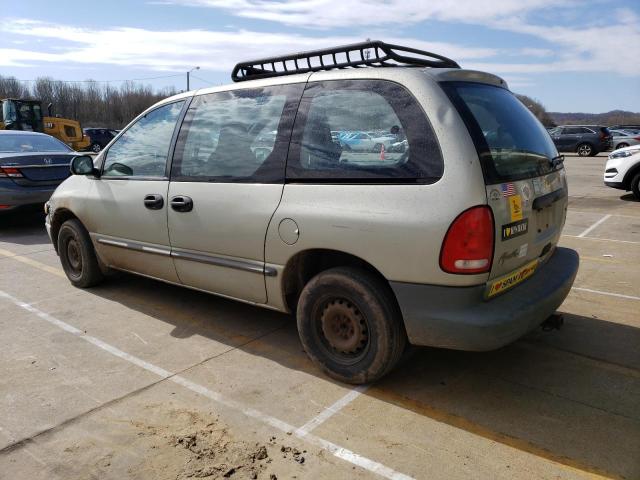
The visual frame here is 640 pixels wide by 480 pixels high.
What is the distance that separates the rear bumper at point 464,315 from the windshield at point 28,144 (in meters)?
8.09

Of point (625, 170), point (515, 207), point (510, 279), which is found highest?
point (515, 207)

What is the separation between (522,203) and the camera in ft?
9.93

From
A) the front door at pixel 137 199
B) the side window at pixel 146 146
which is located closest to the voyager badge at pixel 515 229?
the front door at pixel 137 199

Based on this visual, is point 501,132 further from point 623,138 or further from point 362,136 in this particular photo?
point 623,138

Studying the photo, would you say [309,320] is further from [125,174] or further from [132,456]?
[125,174]

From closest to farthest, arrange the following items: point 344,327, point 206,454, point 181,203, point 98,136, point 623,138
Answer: point 206,454
point 344,327
point 181,203
point 623,138
point 98,136

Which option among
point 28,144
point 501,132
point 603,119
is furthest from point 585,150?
point 603,119

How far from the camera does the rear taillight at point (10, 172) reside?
7.97 metres

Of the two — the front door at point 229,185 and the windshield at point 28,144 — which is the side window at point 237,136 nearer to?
the front door at point 229,185

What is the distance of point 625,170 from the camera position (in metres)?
11.1

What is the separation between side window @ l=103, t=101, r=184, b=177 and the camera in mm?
4297

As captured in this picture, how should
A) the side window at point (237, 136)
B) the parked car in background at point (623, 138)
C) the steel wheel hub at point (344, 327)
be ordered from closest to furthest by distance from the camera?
the steel wheel hub at point (344, 327) < the side window at point (237, 136) < the parked car in background at point (623, 138)

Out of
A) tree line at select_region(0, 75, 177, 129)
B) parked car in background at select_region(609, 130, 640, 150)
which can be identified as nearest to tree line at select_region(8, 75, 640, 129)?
tree line at select_region(0, 75, 177, 129)

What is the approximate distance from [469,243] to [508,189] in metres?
0.43
